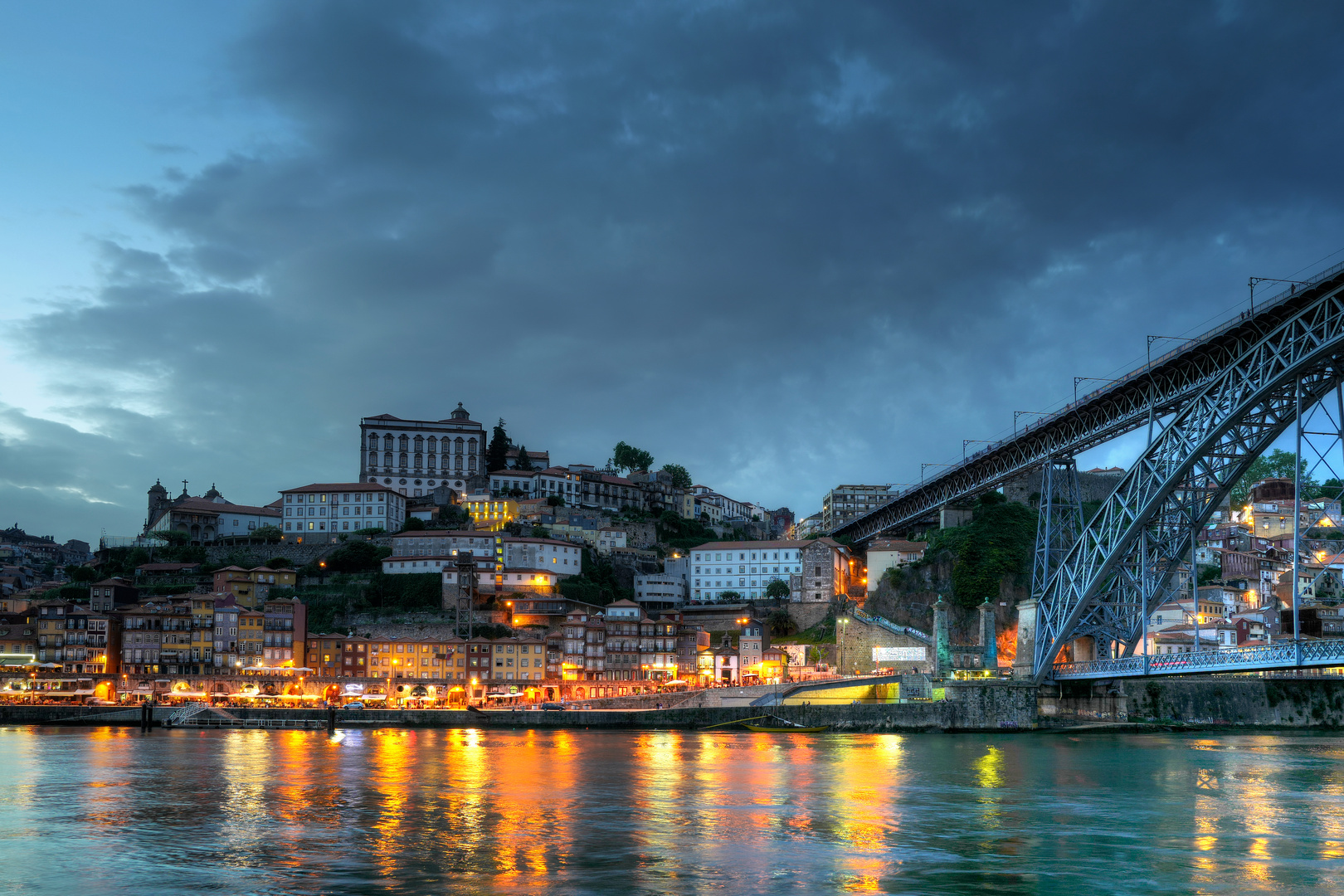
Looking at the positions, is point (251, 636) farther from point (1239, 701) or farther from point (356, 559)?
point (1239, 701)

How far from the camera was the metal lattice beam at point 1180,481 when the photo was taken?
116 ft

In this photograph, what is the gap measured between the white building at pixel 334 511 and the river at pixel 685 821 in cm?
5247

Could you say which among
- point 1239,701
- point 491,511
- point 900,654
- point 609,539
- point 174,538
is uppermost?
point 491,511

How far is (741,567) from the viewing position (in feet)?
317

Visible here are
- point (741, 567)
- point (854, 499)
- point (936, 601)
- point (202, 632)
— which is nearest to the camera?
point (936, 601)

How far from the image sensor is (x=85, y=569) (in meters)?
97.9

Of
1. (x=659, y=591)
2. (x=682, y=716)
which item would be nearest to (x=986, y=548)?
→ (x=682, y=716)

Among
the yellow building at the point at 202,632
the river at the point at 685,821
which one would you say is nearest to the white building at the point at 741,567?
the yellow building at the point at 202,632

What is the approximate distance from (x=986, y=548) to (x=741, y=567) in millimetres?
25651

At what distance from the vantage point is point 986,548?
75688mm

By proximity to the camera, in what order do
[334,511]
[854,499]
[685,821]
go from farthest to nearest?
[854,499] < [334,511] < [685,821]

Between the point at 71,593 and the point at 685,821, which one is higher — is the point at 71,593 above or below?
above

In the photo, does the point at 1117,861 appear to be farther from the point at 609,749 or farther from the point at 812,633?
the point at 812,633

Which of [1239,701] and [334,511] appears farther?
[334,511]
